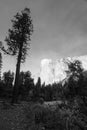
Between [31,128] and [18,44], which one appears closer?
[31,128]

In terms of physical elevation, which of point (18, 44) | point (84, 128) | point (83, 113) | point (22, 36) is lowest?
point (84, 128)

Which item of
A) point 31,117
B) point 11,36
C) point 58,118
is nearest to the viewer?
point 58,118

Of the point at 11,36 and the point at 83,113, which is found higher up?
the point at 11,36

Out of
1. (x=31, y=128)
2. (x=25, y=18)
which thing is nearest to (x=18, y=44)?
(x=25, y=18)

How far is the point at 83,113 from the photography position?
7.84 metres

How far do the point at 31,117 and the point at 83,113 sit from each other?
317cm

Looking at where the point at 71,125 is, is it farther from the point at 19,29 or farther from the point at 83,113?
the point at 19,29

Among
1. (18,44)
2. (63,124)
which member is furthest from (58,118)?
(18,44)

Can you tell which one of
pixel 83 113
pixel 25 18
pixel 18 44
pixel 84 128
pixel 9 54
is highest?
pixel 25 18

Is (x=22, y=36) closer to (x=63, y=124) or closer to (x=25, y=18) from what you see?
(x=25, y=18)

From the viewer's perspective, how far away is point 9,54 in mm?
16094

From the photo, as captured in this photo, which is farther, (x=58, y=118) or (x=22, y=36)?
(x=22, y=36)

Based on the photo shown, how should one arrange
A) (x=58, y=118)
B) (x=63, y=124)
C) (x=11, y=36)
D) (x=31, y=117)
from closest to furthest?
(x=63, y=124)
(x=58, y=118)
(x=31, y=117)
(x=11, y=36)

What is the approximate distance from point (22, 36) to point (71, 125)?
41.5 ft
